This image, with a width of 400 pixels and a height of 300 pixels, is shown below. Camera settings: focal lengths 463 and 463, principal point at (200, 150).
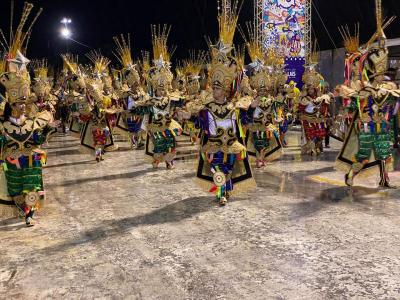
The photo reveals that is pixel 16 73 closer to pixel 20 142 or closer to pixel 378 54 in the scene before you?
pixel 20 142

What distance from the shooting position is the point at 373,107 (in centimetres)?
639

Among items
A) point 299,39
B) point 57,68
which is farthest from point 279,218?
point 57,68

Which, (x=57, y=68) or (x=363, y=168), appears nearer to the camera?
(x=363, y=168)

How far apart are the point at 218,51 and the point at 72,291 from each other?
11.7 ft

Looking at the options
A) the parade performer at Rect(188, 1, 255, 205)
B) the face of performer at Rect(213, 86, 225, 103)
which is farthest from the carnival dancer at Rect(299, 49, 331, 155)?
the face of performer at Rect(213, 86, 225, 103)

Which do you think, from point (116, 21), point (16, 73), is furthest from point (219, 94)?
point (116, 21)

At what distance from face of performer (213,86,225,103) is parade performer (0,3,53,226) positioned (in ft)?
6.82

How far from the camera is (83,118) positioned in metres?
10.7

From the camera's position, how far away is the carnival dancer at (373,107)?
20.8 feet

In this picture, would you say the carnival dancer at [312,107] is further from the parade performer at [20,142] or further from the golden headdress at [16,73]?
the golden headdress at [16,73]

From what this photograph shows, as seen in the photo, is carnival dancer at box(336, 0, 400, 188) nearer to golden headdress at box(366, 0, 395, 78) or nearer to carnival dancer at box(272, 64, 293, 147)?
golden headdress at box(366, 0, 395, 78)

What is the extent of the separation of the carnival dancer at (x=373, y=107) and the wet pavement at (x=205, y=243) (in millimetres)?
464

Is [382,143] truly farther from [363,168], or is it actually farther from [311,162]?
[311,162]

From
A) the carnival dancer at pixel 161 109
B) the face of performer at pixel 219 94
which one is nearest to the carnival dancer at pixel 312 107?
the carnival dancer at pixel 161 109
